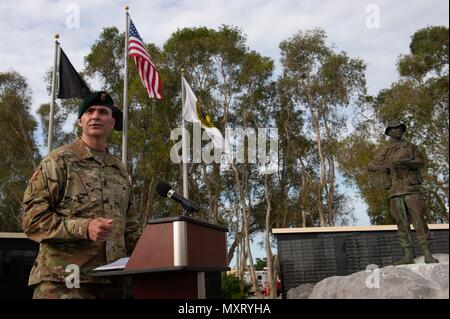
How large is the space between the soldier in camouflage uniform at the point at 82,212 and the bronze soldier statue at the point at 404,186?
22.7ft

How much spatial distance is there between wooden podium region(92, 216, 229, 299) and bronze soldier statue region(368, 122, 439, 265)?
23.3 ft

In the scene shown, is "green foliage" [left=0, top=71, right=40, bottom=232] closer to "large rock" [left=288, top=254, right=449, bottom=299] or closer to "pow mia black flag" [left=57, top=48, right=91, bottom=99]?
"pow mia black flag" [left=57, top=48, right=91, bottom=99]

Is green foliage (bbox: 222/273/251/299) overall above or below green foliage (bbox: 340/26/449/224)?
below

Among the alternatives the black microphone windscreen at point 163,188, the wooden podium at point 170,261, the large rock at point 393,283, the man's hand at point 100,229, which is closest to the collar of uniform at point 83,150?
the black microphone windscreen at point 163,188

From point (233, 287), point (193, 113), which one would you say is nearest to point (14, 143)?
point (233, 287)

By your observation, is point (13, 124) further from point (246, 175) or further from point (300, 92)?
point (300, 92)

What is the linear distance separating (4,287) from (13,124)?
18.3 meters

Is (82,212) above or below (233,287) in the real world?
above

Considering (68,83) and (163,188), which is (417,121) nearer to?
(68,83)

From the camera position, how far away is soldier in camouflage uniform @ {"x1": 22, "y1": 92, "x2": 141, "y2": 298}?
7.26 ft

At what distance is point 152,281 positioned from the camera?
84.8 inches

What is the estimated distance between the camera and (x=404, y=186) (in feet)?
28.0

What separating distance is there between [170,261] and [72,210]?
76cm

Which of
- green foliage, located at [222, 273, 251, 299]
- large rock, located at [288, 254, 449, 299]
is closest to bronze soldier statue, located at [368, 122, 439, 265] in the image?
large rock, located at [288, 254, 449, 299]
